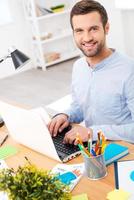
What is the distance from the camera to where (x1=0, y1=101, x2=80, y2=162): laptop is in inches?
44.8

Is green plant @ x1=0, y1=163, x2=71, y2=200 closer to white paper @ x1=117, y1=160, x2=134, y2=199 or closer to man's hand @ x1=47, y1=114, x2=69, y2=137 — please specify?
white paper @ x1=117, y1=160, x2=134, y2=199

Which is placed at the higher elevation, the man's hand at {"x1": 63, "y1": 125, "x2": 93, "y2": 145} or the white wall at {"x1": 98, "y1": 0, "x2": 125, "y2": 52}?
the man's hand at {"x1": 63, "y1": 125, "x2": 93, "y2": 145}

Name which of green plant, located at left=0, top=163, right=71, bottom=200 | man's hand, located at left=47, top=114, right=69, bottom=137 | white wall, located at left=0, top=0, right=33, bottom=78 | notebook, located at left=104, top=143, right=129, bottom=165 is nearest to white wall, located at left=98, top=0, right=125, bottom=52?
white wall, located at left=0, top=0, right=33, bottom=78

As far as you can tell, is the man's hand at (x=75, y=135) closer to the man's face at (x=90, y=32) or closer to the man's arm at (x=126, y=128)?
Result: the man's arm at (x=126, y=128)

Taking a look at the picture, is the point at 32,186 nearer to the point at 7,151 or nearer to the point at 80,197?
the point at 80,197

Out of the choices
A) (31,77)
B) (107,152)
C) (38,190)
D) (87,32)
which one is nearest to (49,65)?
(31,77)

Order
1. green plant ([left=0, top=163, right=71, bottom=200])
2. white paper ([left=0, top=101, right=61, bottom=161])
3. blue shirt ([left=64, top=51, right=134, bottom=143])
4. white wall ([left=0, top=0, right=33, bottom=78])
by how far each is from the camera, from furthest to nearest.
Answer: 1. white wall ([left=0, top=0, right=33, bottom=78])
2. blue shirt ([left=64, top=51, right=134, bottom=143])
3. white paper ([left=0, top=101, right=61, bottom=161])
4. green plant ([left=0, top=163, right=71, bottom=200])

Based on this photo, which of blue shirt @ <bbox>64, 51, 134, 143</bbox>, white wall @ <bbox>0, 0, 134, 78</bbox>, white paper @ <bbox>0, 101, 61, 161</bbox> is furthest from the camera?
white wall @ <bbox>0, 0, 134, 78</bbox>

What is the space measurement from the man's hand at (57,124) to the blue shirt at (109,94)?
0.13m

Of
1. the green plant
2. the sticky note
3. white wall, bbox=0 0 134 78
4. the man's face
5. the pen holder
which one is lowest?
white wall, bbox=0 0 134 78

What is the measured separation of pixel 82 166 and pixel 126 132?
34cm

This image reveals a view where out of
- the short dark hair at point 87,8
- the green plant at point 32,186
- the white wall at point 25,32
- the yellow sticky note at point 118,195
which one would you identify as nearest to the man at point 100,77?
the short dark hair at point 87,8

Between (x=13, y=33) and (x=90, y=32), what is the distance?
4.04 metres

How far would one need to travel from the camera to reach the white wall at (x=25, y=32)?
452cm
